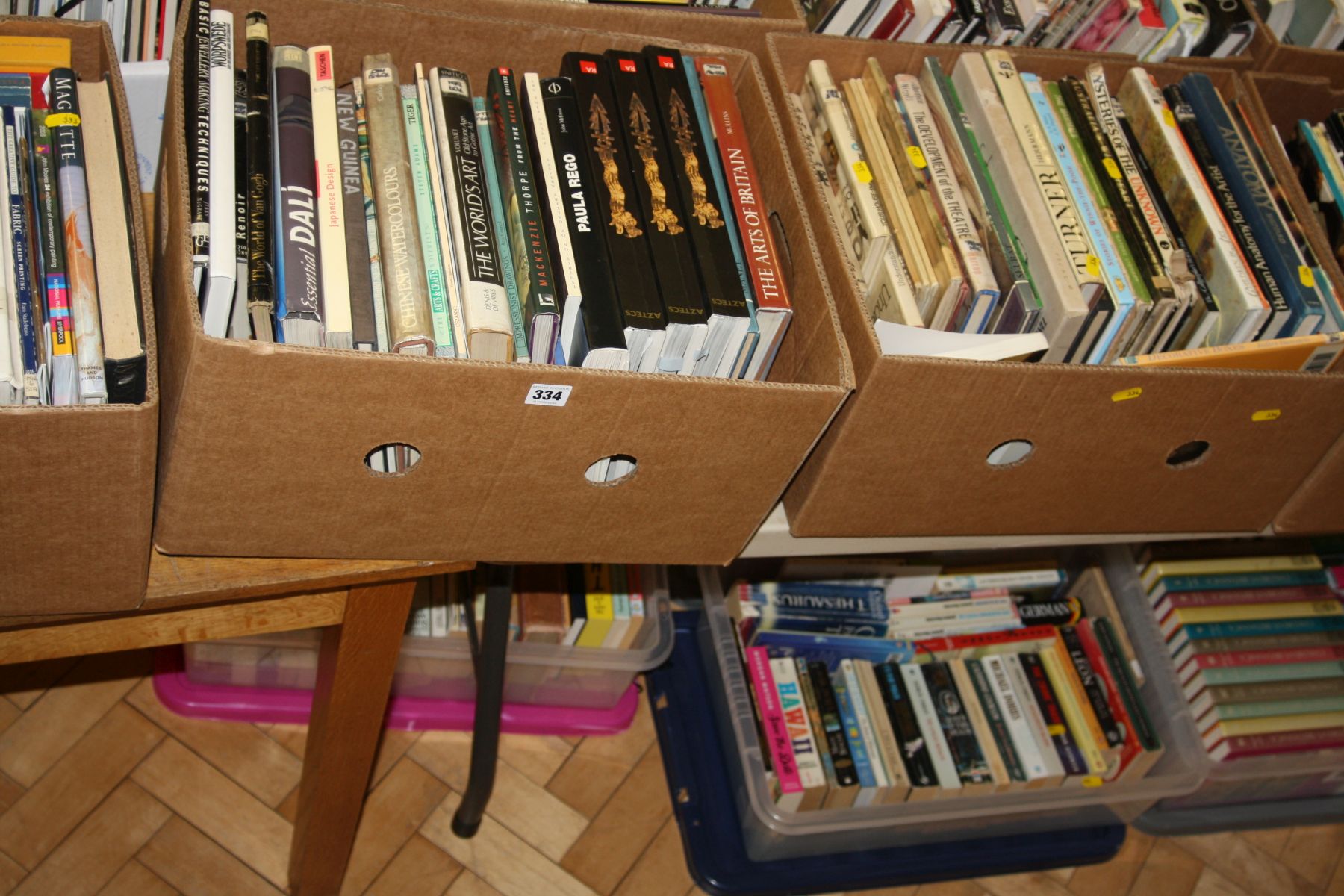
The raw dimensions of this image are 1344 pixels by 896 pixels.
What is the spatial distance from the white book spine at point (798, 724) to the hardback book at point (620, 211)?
775 millimetres

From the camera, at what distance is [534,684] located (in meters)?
1.62

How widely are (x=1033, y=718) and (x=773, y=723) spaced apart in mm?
364

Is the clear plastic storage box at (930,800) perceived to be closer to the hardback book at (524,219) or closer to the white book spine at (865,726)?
the white book spine at (865,726)

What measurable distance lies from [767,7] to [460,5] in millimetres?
323

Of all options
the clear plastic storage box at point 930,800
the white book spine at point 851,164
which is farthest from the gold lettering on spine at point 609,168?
the clear plastic storage box at point 930,800

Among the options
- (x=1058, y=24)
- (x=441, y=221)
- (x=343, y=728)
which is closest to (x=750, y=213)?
(x=441, y=221)

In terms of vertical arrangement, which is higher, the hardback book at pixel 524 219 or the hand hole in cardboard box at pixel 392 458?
the hardback book at pixel 524 219

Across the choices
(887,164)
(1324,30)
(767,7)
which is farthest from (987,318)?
(1324,30)

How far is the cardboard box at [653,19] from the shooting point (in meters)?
1.07

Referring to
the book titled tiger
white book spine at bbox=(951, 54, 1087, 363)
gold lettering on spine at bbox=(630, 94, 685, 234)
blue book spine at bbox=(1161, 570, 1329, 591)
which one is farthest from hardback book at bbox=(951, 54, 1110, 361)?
blue book spine at bbox=(1161, 570, 1329, 591)

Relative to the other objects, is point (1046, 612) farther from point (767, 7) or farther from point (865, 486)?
point (767, 7)

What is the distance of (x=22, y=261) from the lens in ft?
2.76

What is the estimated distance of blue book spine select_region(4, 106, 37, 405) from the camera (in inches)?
31.8

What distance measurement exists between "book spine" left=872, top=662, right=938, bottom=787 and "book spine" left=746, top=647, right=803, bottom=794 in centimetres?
15
